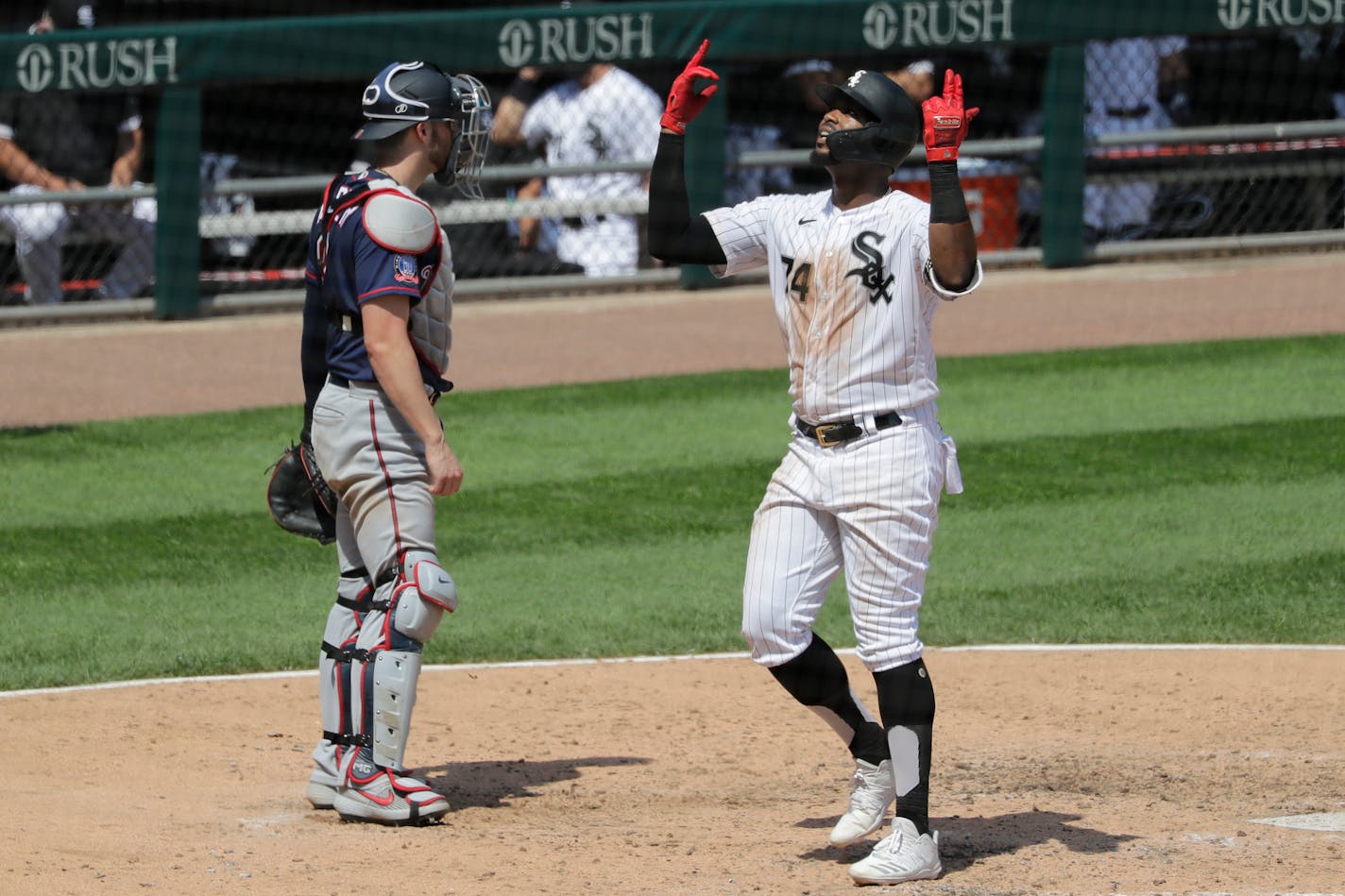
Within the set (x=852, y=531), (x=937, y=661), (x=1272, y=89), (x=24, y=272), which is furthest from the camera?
(x=1272, y=89)

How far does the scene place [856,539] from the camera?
4492 mm

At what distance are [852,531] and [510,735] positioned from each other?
1.89m

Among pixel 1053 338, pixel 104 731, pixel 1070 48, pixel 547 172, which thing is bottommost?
A: pixel 104 731

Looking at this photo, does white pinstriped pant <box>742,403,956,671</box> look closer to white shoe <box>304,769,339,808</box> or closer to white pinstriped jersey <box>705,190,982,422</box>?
white pinstriped jersey <box>705,190,982,422</box>

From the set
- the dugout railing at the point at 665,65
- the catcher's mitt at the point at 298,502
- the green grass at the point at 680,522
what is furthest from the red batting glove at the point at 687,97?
the dugout railing at the point at 665,65

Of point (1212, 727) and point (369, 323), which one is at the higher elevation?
point (369, 323)

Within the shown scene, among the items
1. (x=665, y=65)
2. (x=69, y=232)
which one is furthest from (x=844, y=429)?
(x=665, y=65)

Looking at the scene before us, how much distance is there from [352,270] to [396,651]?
0.95 meters

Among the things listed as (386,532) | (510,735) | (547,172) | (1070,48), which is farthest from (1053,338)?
(386,532)

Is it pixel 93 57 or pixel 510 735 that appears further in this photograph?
pixel 93 57

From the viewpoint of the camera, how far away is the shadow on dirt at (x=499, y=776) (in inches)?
209

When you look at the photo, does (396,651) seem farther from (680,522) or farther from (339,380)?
(680,522)

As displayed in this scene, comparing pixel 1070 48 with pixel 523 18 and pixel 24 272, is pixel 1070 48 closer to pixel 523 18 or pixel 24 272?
pixel 523 18

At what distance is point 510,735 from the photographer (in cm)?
602
